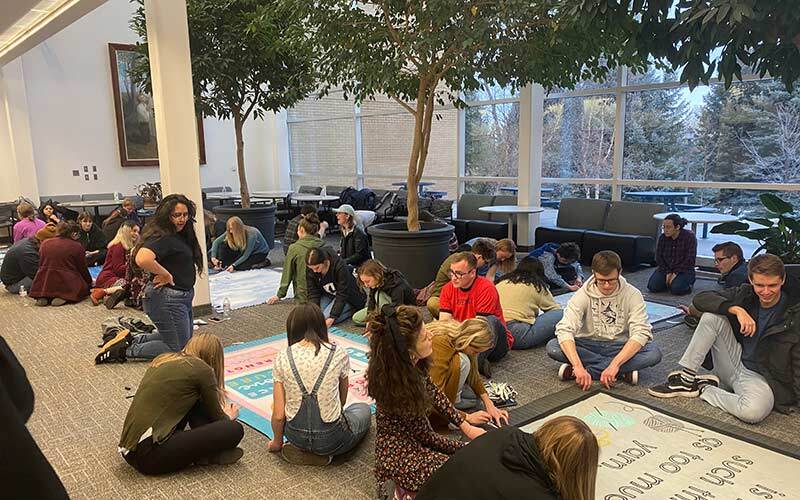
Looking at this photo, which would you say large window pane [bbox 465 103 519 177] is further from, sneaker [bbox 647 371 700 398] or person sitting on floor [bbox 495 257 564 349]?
sneaker [bbox 647 371 700 398]

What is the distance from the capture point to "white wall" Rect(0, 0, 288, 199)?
11.9 meters

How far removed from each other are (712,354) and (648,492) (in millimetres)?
1531

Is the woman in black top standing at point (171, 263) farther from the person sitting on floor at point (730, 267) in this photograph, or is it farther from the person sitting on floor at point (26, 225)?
the person sitting on floor at point (26, 225)

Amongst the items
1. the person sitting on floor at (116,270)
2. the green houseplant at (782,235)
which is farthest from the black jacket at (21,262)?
the green houseplant at (782,235)

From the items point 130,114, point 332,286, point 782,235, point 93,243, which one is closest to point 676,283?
point 782,235

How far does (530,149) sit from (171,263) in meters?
6.27

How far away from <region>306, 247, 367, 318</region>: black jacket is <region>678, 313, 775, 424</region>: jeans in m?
2.88

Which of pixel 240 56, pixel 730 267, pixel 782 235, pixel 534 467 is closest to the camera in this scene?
pixel 534 467

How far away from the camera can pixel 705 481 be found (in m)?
2.84

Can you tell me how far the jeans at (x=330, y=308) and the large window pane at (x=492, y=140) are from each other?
5341 millimetres

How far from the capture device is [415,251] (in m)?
6.54

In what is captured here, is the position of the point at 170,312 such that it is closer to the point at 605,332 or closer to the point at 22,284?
the point at 605,332

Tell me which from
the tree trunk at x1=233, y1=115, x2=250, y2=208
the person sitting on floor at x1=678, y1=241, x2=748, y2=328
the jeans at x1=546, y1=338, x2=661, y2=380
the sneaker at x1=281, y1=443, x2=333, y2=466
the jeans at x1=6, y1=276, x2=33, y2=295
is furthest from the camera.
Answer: the tree trunk at x1=233, y1=115, x2=250, y2=208

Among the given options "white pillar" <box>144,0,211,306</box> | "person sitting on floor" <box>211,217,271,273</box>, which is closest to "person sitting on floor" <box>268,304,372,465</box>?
"white pillar" <box>144,0,211,306</box>
